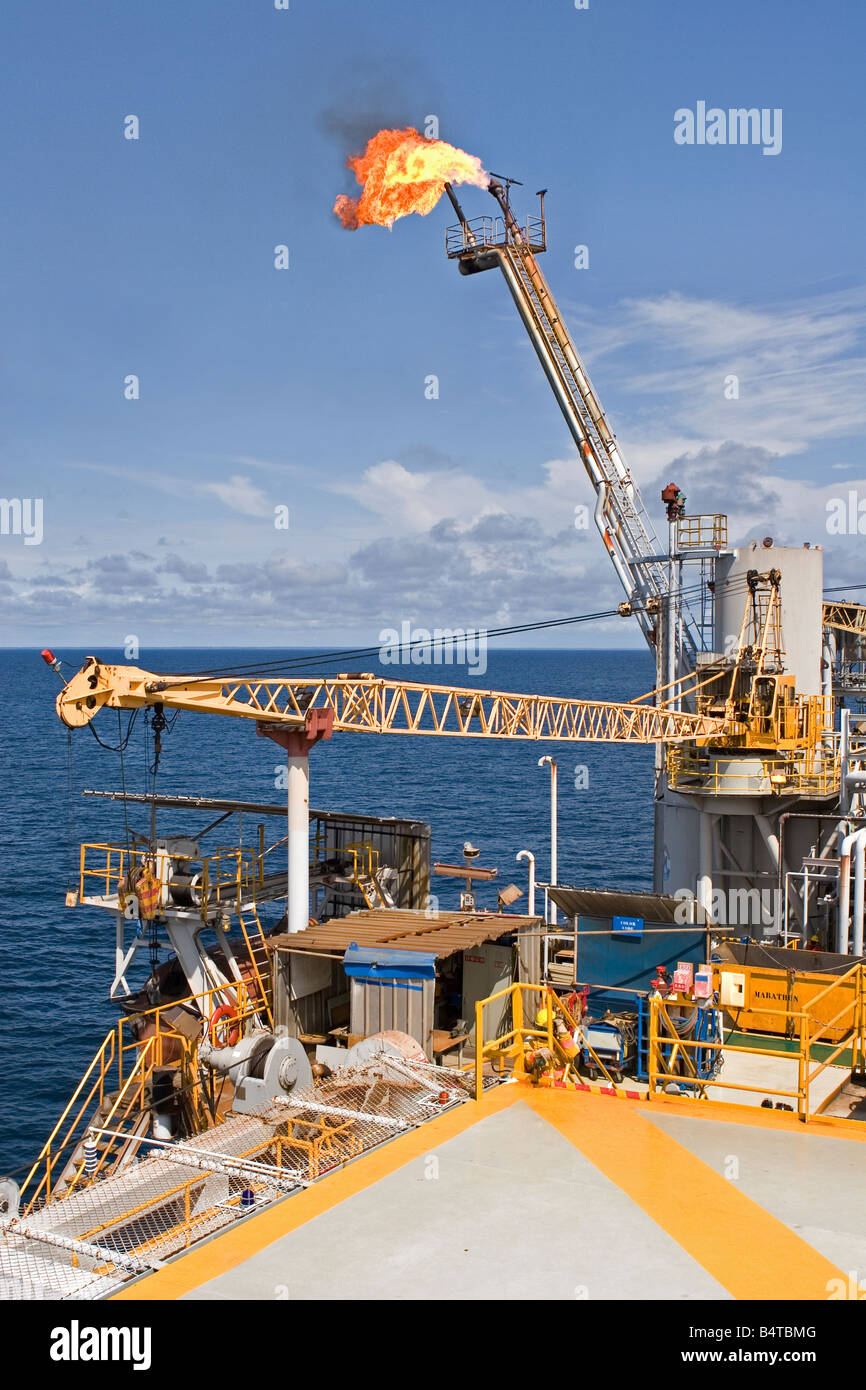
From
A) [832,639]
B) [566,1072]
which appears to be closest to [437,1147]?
[566,1072]

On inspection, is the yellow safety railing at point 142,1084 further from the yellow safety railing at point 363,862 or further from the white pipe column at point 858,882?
the white pipe column at point 858,882

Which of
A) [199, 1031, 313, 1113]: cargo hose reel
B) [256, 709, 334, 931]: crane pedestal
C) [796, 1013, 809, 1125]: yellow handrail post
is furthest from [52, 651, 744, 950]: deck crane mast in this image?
[796, 1013, 809, 1125]: yellow handrail post

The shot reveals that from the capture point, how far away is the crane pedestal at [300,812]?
83.1 ft

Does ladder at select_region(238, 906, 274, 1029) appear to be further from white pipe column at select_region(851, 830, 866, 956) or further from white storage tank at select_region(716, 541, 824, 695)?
white storage tank at select_region(716, 541, 824, 695)

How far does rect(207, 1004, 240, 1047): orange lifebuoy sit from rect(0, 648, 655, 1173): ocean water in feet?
22.7

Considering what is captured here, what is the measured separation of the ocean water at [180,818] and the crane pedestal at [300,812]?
→ 7703mm

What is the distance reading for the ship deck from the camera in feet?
29.4

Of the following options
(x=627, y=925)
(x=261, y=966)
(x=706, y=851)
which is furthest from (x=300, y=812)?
(x=706, y=851)

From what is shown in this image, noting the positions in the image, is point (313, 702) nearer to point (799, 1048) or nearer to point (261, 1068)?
point (261, 1068)

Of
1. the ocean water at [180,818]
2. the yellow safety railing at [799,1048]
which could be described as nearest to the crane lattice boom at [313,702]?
the ocean water at [180,818]

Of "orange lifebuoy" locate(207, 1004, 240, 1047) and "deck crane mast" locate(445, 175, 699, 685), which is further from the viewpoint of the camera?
"deck crane mast" locate(445, 175, 699, 685)

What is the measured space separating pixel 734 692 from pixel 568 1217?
84.3ft
